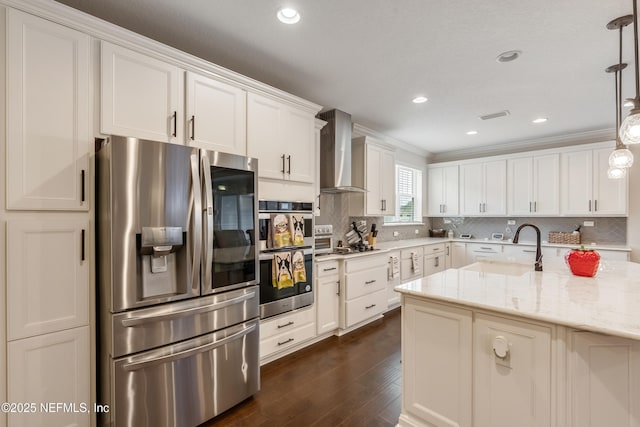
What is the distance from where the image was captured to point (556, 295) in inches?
66.9

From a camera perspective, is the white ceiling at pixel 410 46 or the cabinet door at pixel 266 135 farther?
the cabinet door at pixel 266 135

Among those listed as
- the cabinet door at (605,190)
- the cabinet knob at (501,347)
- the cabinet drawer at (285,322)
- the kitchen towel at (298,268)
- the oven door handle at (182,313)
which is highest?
the cabinet door at (605,190)

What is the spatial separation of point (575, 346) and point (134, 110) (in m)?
2.76

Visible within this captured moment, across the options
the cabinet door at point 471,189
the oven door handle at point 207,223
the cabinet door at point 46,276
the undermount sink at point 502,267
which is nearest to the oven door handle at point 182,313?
the oven door handle at point 207,223

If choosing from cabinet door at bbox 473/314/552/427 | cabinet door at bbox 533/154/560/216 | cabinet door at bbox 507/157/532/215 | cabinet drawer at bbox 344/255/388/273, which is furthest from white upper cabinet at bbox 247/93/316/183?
cabinet door at bbox 533/154/560/216

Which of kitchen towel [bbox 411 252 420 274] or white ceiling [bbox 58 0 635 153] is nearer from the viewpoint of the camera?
white ceiling [bbox 58 0 635 153]

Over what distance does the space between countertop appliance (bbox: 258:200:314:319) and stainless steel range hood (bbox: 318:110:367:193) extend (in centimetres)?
77

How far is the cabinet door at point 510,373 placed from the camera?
56.9 inches

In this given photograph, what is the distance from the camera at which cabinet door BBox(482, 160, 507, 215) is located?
17.2ft

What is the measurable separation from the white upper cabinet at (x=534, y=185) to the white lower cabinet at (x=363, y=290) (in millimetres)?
2785

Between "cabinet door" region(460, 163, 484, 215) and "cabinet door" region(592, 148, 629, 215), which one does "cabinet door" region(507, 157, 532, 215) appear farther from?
"cabinet door" region(592, 148, 629, 215)

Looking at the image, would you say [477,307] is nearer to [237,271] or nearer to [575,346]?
[575,346]

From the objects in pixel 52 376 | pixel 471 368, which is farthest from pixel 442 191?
pixel 52 376

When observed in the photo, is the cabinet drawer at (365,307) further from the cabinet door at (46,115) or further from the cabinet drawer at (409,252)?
the cabinet door at (46,115)
